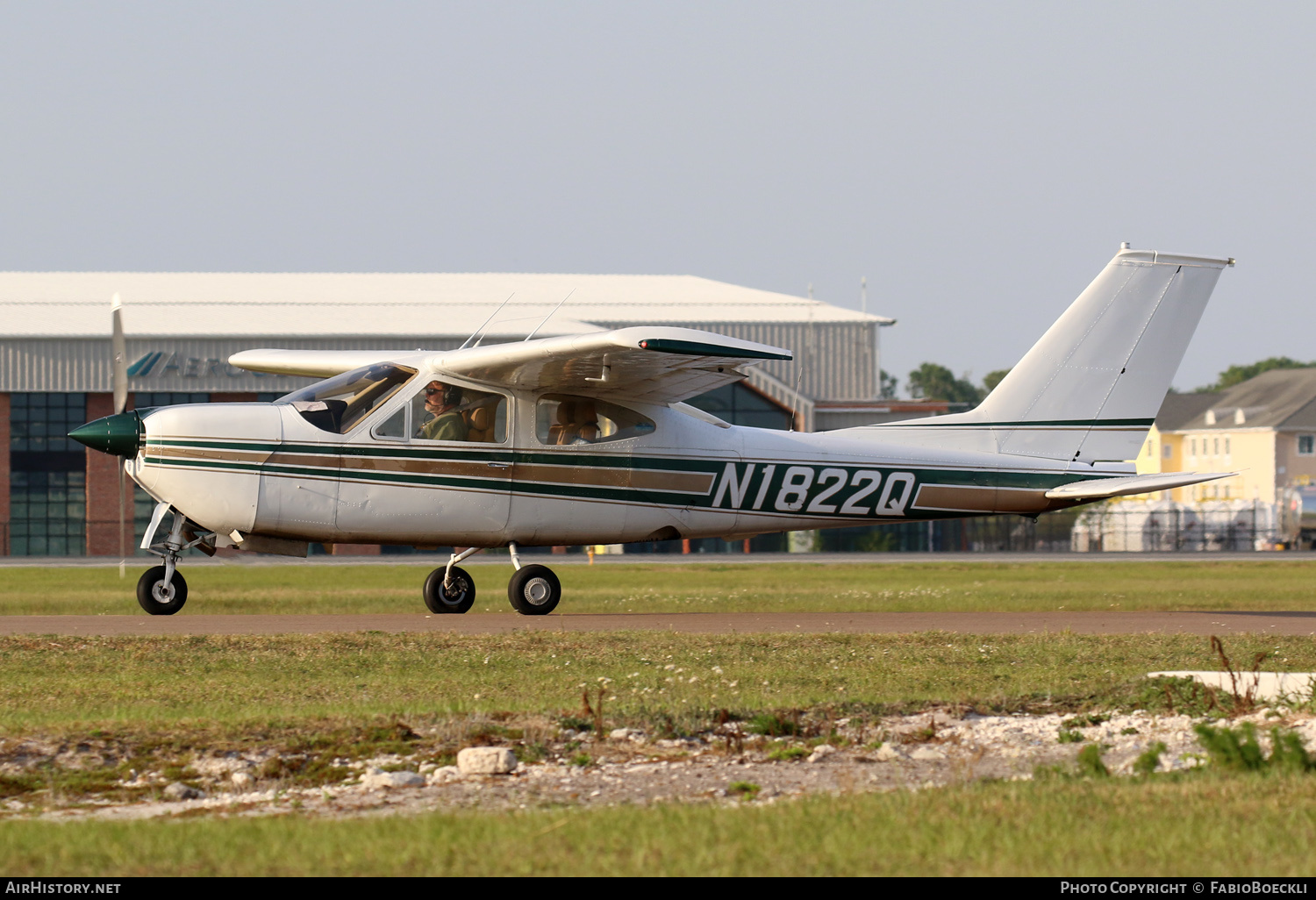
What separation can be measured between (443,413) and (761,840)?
9759mm

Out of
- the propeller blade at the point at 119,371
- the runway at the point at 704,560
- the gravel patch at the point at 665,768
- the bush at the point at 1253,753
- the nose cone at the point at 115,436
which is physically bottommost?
the runway at the point at 704,560

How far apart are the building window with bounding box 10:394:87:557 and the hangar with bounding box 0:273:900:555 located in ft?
0.14

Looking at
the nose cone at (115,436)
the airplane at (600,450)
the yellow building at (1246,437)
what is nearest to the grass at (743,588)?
the airplane at (600,450)

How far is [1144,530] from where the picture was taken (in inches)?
2210

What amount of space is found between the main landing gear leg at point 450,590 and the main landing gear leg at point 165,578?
256 centimetres

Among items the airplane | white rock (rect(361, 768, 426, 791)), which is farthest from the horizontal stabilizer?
white rock (rect(361, 768, 426, 791))

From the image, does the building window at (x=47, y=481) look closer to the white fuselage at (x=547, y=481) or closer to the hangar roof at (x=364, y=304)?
the hangar roof at (x=364, y=304)

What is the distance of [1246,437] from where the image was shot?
8681cm

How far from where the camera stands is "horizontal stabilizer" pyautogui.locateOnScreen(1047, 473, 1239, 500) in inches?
575

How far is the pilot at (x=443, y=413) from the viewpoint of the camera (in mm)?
13953

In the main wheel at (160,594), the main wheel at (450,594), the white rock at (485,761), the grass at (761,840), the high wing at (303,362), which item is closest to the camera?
the grass at (761,840)

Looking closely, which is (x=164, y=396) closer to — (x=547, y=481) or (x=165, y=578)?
(x=165, y=578)

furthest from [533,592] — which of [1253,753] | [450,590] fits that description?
[1253,753]

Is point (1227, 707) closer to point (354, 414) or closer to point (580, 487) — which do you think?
point (580, 487)
